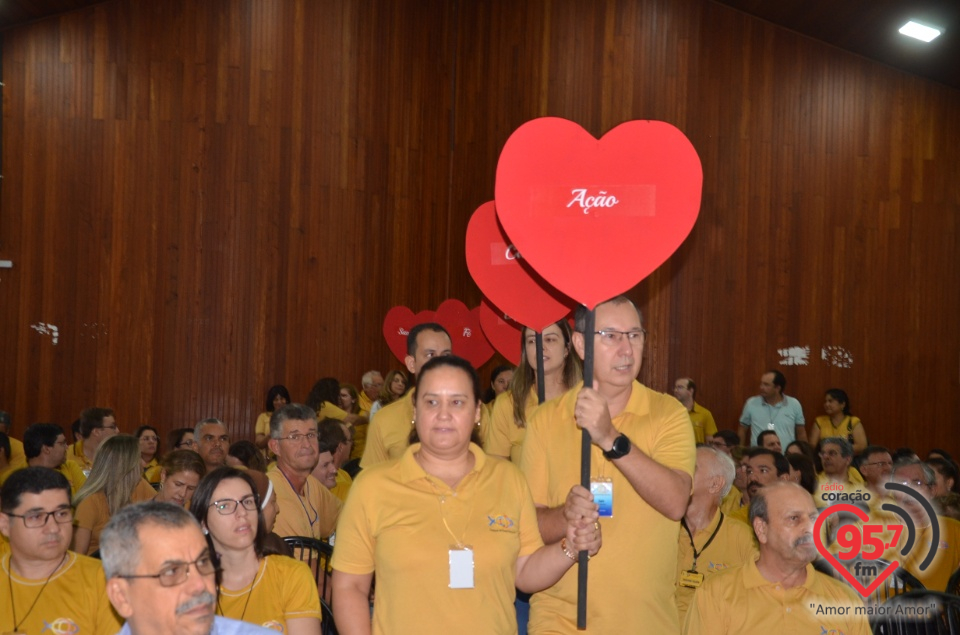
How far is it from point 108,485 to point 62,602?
1.65m

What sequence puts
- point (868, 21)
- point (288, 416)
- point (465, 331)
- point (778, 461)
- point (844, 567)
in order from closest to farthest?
1. point (844, 567)
2. point (288, 416)
3. point (778, 461)
4. point (465, 331)
5. point (868, 21)

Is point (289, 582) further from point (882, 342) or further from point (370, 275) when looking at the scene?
point (882, 342)

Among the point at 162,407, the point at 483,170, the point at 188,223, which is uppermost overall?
the point at 483,170

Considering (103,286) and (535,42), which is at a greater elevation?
(535,42)

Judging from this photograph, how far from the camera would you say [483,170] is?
35.3 feet

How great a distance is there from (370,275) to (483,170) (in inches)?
67.0

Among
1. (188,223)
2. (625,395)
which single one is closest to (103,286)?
(188,223)

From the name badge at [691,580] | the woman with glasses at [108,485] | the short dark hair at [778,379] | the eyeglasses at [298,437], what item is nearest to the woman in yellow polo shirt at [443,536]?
the name badge at [691,580]

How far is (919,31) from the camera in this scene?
9.11 meters

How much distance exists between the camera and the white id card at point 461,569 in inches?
95.9

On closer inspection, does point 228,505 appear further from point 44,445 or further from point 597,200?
point 44,445

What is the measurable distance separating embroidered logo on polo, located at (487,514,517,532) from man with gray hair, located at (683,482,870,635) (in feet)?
2.71

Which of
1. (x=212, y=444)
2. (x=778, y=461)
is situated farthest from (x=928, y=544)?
(x=212, y=444)

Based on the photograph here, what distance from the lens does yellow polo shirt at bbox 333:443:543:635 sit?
2.44 meters
